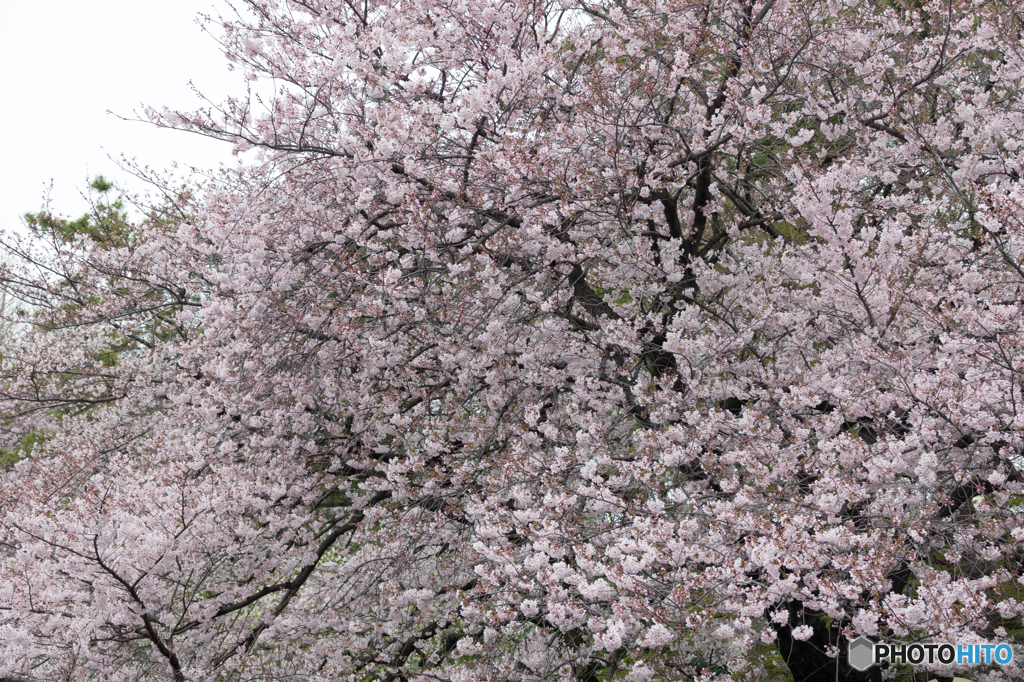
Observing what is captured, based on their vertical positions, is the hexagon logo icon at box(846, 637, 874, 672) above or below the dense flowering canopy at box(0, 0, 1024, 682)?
below

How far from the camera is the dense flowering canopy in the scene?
4.25 m

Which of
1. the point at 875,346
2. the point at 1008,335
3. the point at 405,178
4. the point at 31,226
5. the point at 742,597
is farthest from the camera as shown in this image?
the point at 31,226

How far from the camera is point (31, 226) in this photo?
32.3 ft

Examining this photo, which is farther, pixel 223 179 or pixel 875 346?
pixel 223 179

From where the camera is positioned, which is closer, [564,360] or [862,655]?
[862,655]

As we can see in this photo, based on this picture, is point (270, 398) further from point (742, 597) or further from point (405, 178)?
point (742, 597)

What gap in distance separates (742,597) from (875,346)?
64.7 inches

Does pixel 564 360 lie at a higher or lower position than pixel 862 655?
higher

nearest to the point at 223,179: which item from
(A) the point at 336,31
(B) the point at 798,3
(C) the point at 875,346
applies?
(A) the point at 336,31

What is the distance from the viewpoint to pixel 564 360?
6.19 meters

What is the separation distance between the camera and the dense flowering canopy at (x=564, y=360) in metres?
4.25

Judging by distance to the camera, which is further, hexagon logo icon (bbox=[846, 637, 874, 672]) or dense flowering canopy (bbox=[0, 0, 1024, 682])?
hexagon logo icon (bbox=[846, 637, 874, 672])

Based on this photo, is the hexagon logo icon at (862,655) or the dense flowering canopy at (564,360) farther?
the hexagon logo icon at (862,655)

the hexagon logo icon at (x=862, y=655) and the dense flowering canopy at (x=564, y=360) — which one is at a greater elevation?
the dense flowering canopy at (x=564, y=360)
